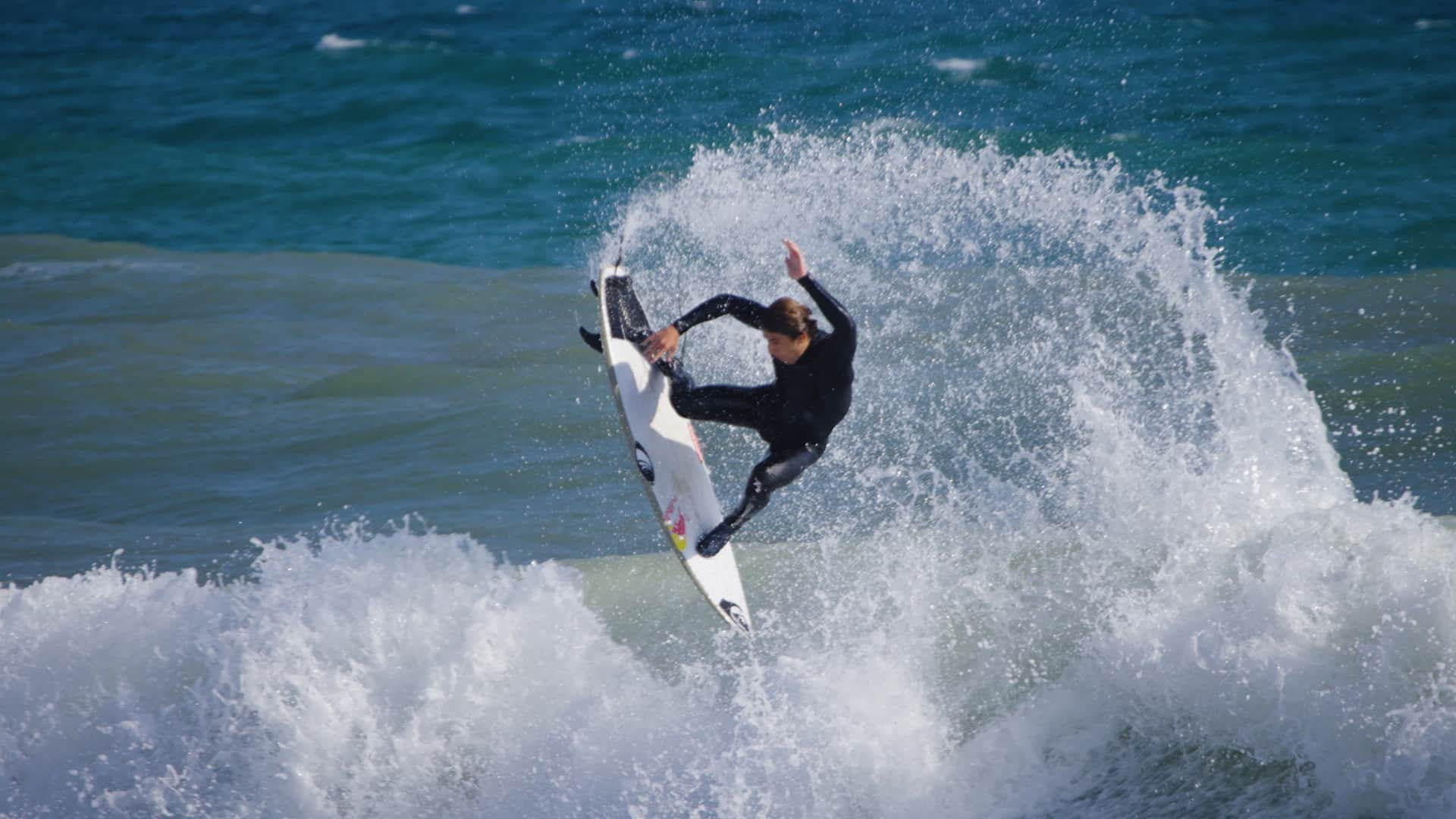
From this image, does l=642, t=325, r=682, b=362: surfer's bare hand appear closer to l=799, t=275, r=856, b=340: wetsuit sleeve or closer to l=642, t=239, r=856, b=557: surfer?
l=642, t=239, r=856, b=557: surfer

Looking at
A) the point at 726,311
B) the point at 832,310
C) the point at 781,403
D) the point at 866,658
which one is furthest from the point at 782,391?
the point at 866,658

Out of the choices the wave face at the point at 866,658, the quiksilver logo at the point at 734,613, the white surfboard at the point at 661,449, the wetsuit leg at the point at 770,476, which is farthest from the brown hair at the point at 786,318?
the wave face at the point at 866,658

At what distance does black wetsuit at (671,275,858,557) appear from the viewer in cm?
611

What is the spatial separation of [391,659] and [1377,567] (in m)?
4.79

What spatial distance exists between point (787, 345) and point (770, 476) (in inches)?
27.2

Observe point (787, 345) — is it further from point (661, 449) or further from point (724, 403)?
point (661, 449)

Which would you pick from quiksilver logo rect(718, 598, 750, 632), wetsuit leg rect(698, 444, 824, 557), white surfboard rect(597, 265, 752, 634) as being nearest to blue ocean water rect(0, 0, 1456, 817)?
quiksilver logo rect(718, 598, 750, 632)

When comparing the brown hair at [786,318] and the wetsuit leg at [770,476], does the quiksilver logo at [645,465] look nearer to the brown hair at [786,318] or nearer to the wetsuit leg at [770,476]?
the wetsuit leg at [770,476]

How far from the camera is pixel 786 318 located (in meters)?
5.90

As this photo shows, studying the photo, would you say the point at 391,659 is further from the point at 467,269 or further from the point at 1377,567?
the point at 467,269

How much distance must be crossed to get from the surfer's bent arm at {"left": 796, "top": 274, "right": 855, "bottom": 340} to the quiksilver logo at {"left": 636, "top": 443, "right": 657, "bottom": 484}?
1.21 m

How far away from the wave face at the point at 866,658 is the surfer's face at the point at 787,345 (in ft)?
5.45

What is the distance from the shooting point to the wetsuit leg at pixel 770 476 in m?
6.33

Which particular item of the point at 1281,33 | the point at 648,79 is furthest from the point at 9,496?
the point at 1281,33
